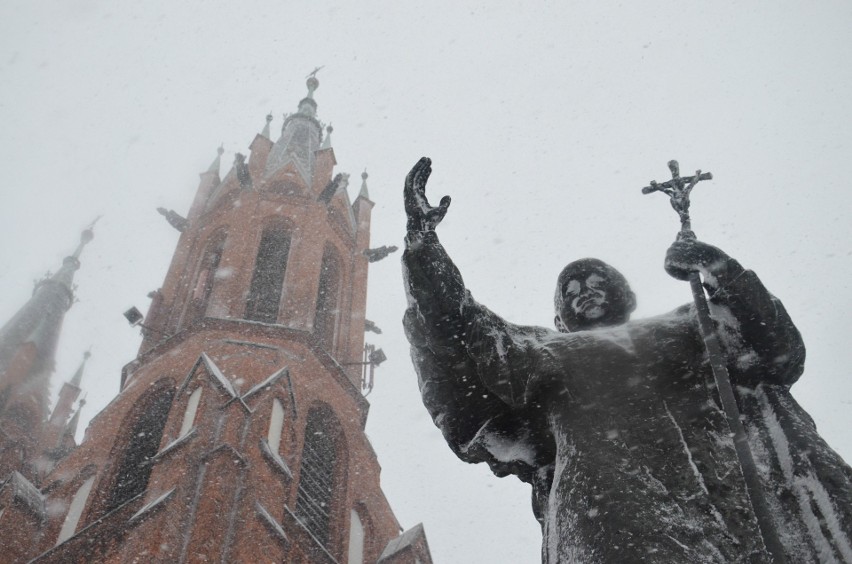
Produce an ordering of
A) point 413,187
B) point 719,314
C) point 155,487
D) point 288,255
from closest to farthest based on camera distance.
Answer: point 719,314, point 413,187, point 155,487, point 288,255

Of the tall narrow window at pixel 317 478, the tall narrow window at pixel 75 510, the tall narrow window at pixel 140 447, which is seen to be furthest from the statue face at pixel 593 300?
the tall narrow window at pixel 75 510

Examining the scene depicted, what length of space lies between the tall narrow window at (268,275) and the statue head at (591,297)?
1845cm

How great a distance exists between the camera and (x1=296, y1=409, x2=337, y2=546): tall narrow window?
1645 centimetres

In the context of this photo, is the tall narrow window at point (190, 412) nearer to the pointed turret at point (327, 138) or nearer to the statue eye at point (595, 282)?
the statue eye at point (595, 282)

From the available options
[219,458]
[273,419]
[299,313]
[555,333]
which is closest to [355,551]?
[273,419]

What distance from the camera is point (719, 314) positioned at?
2.74 meters

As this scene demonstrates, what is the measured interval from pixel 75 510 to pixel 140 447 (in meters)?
1.79

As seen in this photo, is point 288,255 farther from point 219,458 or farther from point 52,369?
point 52,369

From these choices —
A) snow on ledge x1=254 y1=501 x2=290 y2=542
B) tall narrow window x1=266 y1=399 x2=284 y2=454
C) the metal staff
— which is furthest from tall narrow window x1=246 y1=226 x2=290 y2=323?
the metal staff

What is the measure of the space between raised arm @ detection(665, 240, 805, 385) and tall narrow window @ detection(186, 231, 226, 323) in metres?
19.6

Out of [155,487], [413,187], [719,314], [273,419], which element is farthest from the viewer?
[273,419]

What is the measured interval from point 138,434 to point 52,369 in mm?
→ 19610

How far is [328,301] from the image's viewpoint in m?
23.8

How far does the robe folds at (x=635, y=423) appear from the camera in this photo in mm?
2262
